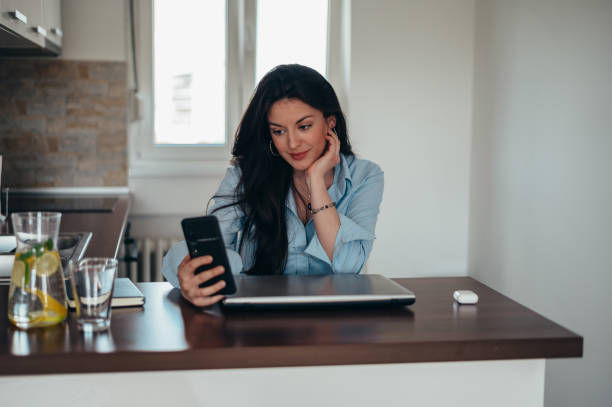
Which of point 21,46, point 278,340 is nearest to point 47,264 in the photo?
point 278,340

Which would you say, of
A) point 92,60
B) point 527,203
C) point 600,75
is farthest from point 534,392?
point 92,60

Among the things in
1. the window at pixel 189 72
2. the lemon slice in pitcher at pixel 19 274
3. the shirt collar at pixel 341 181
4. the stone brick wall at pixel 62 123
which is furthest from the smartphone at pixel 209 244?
the window at pixel 189 72

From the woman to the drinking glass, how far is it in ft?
2.18

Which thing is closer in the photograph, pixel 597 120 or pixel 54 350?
pixel 54 350

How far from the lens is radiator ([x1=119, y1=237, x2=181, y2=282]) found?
321 centimetres

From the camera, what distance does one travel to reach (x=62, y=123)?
10.3 feet

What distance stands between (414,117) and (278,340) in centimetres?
221

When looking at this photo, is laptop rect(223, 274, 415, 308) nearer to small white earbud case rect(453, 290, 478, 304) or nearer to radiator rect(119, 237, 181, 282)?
small white earbud case rect(453, 290, 478, 304)

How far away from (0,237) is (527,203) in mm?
1923

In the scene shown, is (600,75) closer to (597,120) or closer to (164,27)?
(597,120)

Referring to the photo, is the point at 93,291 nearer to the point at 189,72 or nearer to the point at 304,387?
the point at 304,387

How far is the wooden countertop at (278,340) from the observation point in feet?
3.04

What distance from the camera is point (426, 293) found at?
1304 millimetres

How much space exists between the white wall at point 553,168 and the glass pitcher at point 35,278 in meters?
1.65
